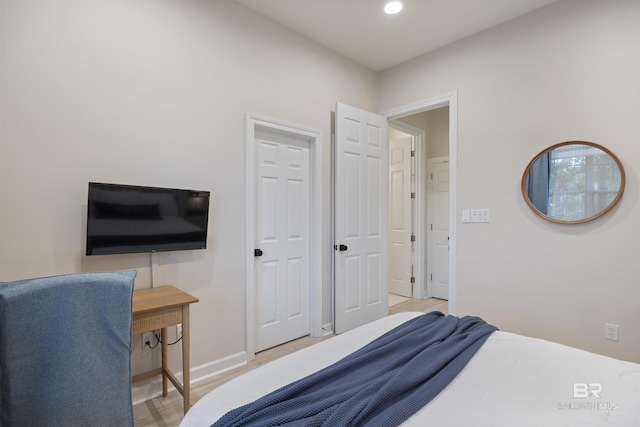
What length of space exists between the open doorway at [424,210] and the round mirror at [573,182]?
6.15 feet

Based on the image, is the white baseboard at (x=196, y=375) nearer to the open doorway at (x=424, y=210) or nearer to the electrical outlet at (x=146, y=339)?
the electrical outlet at (x=146, y=339)

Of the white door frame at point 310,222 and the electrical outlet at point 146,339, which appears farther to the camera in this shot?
the white door frame at point 310,222

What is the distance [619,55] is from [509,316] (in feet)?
7.30

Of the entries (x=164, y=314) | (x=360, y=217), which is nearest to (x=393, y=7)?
(x=360, y=217)

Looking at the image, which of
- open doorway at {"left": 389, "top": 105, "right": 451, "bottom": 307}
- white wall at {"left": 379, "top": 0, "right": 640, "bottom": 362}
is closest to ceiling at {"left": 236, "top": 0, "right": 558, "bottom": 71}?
white wall at {"left": 379, "top": 0, "right": 640, "bottom": 362}

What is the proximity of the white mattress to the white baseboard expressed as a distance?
51.8 inches

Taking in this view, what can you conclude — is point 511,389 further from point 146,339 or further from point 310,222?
point 310,222

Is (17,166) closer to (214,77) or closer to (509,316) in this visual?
(214,77)

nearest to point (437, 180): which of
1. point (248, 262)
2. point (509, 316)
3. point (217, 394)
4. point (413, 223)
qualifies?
point (413, 223)

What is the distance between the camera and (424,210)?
4598mm

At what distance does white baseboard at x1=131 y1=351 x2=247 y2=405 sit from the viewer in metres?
2.11

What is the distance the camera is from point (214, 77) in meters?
2.47

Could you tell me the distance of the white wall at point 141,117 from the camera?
5.65 feet

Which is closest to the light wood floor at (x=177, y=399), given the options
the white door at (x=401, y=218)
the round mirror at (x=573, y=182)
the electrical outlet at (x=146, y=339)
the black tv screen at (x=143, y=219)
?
the electrical outlet at (x=146, y=339)
